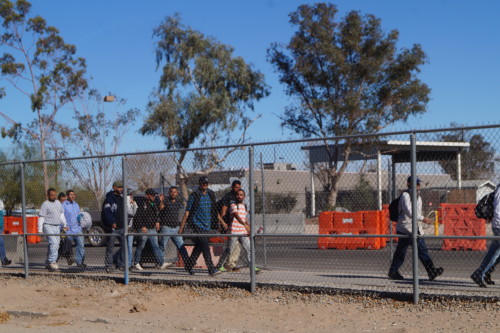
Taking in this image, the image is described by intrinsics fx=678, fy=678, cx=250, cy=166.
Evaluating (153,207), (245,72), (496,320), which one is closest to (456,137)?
(496,320)

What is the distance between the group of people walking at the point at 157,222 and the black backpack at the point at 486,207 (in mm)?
3253

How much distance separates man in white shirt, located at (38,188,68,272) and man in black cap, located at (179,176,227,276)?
120 inches

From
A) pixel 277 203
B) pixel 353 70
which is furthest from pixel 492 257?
pixel 353 70

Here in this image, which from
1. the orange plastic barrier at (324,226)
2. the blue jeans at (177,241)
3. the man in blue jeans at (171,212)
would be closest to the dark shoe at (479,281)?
the orange plastic barrier at (324,226)

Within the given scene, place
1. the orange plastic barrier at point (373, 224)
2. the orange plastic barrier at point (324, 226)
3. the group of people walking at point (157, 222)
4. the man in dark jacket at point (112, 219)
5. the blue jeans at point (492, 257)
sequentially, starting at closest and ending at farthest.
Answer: the blue jeans at point (492, 257) → the orange plastic barrier at point (324, 226) → the orange plastic barrier at point (373, 224) → the group of people walking at point (157, 222) → the man in dark jacket at point (112, 219)

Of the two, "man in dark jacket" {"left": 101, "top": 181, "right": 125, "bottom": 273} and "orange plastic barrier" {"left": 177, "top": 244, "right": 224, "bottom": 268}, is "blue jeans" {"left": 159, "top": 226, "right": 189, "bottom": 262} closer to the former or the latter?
"orange plastic barrier" {"left": 177, "top": 244, "right": 224, "bottom": 268}

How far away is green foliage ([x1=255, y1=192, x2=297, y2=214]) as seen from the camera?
9.92 m

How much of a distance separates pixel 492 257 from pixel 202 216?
14.7 ft

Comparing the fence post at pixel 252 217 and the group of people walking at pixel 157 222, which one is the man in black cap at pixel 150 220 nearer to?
→ the group of people walking at pixel 157 222

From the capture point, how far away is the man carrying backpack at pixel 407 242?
30.1ft

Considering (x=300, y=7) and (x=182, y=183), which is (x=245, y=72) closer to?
(x=300, y=7)

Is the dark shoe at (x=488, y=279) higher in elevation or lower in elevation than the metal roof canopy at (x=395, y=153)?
lower

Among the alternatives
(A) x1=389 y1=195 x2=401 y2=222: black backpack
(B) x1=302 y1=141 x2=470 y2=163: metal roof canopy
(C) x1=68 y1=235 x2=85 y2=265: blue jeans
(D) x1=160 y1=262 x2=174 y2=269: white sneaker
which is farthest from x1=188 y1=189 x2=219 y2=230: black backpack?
(A) x1=389 y1=195 x2=401 y2=222: black backpack

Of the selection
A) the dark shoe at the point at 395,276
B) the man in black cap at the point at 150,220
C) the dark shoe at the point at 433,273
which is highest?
the man in black cap at the point at 150,220
